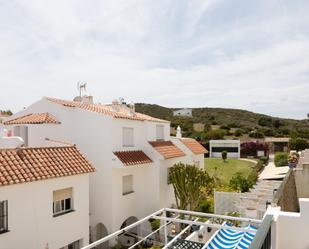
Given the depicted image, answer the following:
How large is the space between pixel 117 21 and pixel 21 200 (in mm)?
11543

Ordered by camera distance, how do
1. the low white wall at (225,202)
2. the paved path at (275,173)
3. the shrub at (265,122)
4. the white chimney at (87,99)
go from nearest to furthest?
the low white wall at (225,202)
the white chimney at (87,99)
the paved path at (275,173)
the shrub at (265,122)

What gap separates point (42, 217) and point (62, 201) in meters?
2.05

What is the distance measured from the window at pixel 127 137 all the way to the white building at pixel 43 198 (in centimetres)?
590

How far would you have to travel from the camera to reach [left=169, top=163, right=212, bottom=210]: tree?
27641mm

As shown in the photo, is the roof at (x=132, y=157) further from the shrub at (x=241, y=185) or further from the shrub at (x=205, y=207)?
the shrub at (x=241, y=185)

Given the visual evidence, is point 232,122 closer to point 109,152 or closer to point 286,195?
point 109,152

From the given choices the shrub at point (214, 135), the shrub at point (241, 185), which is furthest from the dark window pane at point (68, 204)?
the shrub at point (214, 135)

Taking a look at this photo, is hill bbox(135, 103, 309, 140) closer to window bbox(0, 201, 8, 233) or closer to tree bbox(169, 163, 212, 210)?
tree bbox(169, 163, 212, 210)

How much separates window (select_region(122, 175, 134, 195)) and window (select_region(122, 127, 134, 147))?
8.82 ft

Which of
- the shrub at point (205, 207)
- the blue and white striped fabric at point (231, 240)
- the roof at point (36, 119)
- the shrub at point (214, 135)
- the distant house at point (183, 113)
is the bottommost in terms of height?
the shrub at point (205, 207)

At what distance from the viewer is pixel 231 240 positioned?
1448 cm

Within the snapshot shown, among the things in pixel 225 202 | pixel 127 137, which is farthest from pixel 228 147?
pixel 127 137

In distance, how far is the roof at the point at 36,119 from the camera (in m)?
25.4

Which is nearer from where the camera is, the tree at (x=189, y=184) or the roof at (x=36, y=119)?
the roof at (x=36, y=119)
